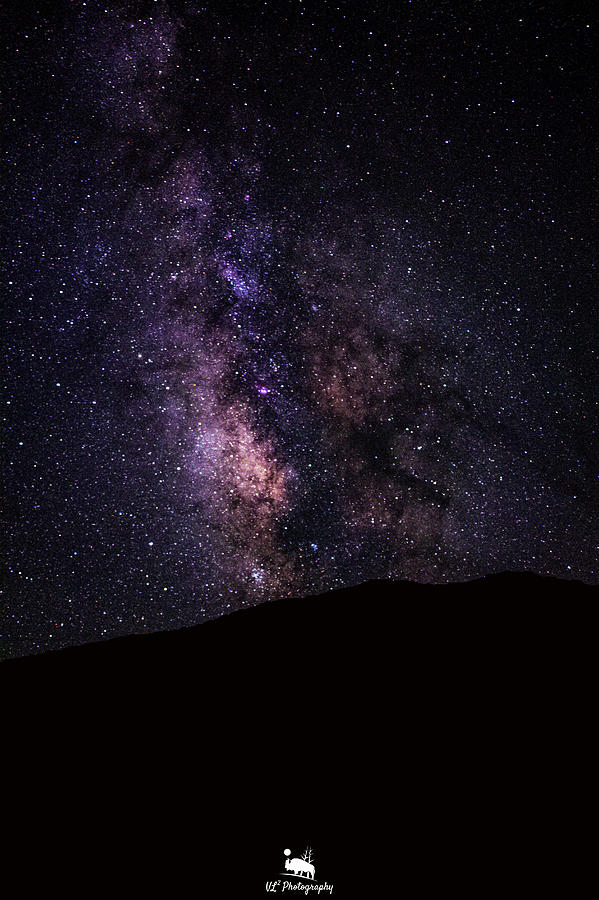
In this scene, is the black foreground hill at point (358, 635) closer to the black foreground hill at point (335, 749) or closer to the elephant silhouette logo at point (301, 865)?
the black foreground hill at point (335, 749)

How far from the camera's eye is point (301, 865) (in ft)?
12.3

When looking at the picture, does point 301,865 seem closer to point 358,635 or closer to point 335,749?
point 335,749

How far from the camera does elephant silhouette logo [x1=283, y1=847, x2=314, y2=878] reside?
367 centimetres

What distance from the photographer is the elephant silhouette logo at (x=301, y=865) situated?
3672mm

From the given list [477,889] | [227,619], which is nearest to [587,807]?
[477,889]

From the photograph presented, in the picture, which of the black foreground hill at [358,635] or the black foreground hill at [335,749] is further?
the black foreground hill at [358,635]

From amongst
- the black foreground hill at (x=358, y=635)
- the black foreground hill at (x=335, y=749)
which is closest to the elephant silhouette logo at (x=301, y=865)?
the black foreground hill at (x=335, y=749)

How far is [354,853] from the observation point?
3.79 m

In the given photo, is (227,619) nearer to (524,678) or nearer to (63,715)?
(63,715)

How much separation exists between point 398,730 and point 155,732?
2.44m

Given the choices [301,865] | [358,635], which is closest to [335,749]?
[301,865]

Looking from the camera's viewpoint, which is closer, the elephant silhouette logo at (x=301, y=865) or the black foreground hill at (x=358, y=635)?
the elephant silhouette logo at (x=301, y=865)

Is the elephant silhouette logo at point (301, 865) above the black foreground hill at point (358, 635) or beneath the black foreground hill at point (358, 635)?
beneath

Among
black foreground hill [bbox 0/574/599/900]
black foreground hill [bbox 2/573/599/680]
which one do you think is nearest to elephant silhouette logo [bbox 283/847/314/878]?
black foreground hill [bbox 0/574/599/900]
